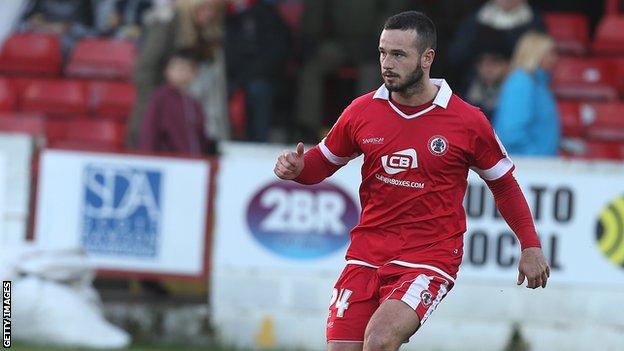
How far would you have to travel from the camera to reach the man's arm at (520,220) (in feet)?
21.8

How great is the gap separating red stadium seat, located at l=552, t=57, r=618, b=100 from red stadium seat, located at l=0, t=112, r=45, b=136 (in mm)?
4777

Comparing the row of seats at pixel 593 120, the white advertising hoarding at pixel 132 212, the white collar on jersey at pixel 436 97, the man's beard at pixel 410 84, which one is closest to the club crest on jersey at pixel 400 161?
the white collar on jersey at pixel 436 97

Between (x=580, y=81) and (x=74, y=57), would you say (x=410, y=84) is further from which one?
(x=74, y=57)

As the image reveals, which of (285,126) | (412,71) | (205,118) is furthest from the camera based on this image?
(285,126)

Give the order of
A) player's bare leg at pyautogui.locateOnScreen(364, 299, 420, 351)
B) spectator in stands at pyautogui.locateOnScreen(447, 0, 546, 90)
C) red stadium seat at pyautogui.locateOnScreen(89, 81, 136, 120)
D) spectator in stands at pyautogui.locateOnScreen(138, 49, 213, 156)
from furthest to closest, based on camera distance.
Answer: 1. red stadium seat at pyautogui.locateOnScreen(89, 81, 136, 120)
2. spectator in stands at pyautogui.locateOnScreen(447, 0, 546, 90)
3. spectator in stands at pyautogui.locateOnScreen(138, 49, 213, 156)
4. player's bare leg at pyautogui.locateOnScreen(364, 299, 420, 351)

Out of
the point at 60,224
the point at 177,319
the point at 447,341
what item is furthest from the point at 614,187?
the point at 60,224

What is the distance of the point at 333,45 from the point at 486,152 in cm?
667

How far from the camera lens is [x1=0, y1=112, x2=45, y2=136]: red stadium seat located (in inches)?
540

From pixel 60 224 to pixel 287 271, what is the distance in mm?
1725

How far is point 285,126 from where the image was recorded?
45.4 feet

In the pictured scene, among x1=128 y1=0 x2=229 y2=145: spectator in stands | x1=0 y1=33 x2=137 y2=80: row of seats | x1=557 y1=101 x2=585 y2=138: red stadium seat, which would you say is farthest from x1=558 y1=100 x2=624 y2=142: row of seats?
x1=0 y1=33 x2=137 y2=80: row of seats

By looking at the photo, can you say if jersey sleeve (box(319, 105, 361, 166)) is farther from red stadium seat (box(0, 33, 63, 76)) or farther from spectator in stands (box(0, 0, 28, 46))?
spectator in stands (box(0, 0, 28, 46))

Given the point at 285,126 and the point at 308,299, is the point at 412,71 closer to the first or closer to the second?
the point at 308,299

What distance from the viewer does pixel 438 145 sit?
6.61 meters
